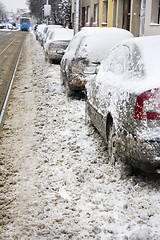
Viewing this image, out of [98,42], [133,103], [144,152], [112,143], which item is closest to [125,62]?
[133,103]

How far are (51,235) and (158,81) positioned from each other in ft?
6.03

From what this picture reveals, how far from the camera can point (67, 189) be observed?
13.9ft

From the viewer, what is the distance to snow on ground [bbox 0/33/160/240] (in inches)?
135

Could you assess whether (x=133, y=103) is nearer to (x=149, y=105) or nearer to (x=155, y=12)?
(x=149, y=105)

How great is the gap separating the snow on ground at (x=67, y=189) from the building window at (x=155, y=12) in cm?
1057

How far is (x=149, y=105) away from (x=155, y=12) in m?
13.3

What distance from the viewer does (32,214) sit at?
12.1ft

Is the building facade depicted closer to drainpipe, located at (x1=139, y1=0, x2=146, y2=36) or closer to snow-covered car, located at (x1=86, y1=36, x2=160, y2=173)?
drainpipe, located at (x1=139, y1=0, x2=146, y2=36)

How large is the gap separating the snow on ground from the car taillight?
937 mm

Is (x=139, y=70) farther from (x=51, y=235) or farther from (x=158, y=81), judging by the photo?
(x=51, y=235)

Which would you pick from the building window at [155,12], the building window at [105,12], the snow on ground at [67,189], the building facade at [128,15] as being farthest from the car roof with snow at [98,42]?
the building window at [105,12]

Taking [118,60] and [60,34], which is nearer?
[118,60]

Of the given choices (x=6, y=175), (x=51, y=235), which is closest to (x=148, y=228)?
(x=51, y=235)

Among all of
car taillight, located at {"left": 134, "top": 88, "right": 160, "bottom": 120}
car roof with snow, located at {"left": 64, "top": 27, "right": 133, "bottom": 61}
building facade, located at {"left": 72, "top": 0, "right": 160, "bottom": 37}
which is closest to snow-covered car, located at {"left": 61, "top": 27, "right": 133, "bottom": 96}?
car roof with snow, located at {"left": 64, "top": 27, "right": 133, "bottom": 61}
